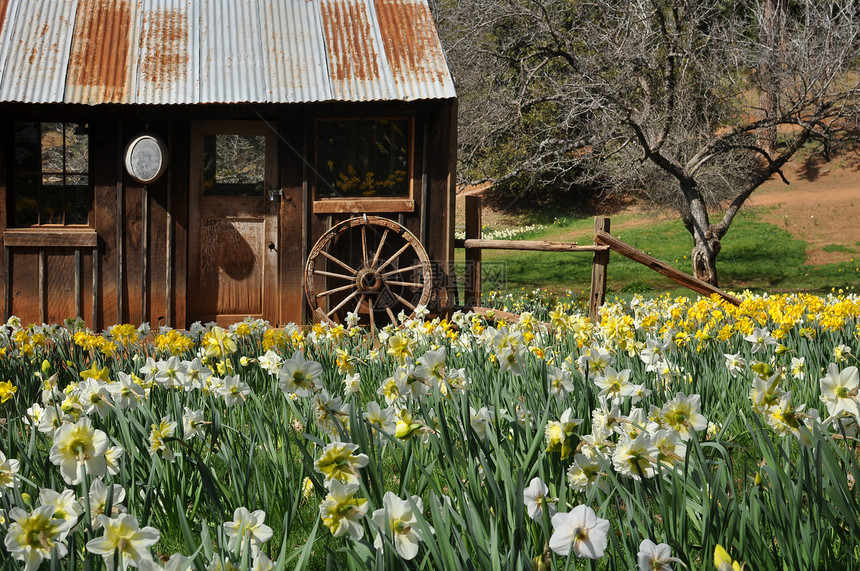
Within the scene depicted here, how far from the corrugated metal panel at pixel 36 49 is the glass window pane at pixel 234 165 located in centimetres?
139

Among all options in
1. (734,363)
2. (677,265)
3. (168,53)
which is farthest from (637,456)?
(677,265)

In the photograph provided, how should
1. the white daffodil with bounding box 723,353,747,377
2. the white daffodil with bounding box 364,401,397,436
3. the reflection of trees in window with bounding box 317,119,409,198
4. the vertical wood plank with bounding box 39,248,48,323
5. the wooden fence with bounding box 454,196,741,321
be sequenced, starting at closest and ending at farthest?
the white daffodil with bounding box 364,401,397,436
the white daffodil with bounding box 723,353,747,377
the wooden fence with bounding box 454,196,741,321
the vertical wood plank with bounding box 39,248,48,323
the reflection of trees in window with bounding box 317,119,409,198

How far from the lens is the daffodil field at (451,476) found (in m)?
1.49

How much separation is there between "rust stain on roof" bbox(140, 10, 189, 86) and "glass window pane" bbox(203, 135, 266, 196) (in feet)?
2.27

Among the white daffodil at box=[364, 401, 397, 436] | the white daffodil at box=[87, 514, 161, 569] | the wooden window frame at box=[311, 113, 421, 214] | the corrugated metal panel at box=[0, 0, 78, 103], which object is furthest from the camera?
the wooden window frame at box=[311, 113, 421, 214]

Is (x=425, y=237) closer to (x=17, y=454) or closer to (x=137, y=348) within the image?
(x=137, y=348)

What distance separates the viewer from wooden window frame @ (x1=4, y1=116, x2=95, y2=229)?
736 centimetres

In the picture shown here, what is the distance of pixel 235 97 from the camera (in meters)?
7.07

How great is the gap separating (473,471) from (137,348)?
112 inches

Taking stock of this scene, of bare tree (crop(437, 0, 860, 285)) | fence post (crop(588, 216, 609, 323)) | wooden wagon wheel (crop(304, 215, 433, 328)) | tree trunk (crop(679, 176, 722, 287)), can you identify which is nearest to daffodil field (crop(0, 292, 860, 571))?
fence post (crop(588, 216, 609, 323))

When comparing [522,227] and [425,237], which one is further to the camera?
[522,227]

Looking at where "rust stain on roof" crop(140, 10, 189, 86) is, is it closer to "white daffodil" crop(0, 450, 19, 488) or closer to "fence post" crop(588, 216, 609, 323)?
"fence post" crop(588, 216, 609, 323)

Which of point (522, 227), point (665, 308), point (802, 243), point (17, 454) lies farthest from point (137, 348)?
point (522, 227)

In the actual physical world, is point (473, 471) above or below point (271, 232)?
below
